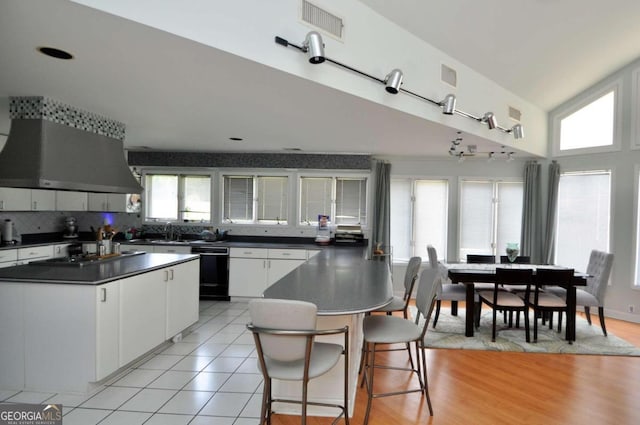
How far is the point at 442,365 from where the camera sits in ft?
11.3

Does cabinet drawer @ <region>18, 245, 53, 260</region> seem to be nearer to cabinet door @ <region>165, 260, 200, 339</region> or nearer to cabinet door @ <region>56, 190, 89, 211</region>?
cabinet door @ <region>56, 190, 89, 211</region>

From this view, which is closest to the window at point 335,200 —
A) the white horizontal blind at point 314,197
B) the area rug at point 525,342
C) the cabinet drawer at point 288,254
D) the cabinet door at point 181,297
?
the white horizontal blind at point 314,197

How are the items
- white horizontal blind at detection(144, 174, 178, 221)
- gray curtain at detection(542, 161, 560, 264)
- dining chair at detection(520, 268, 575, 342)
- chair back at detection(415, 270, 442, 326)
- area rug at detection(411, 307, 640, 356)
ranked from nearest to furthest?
chair back at detection(415, 270, 442, 326) → area rug at detection(411, 307, 640, 356) → dining chair at detection(520, 268, 575, 342) → gray curtain at detection(542, 161, 560, 264) → white horizontal blind at detection(144, 174, 178, 221)

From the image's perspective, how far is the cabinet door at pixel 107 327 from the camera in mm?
2672

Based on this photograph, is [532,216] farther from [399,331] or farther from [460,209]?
[399,331]

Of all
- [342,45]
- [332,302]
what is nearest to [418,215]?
[342,45]

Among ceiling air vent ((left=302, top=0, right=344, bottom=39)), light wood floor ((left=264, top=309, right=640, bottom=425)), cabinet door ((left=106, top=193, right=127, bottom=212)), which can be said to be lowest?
light wood floor ((left=264, top=309, right=640, bottom=425))

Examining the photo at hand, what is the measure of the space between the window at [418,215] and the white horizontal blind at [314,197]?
3.94ft

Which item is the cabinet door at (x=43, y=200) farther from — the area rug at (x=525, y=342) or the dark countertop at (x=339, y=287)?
the area rug at (x=525, y=342)

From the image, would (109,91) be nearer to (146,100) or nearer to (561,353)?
(146,100)

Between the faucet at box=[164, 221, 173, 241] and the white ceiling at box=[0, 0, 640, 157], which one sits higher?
the white ceiling at box=[0, 0, 640, 157]

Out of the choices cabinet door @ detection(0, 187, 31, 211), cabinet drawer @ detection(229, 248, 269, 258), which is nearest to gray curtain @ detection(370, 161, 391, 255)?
cabinet drawer @ detection(229, 248, 269, 258)

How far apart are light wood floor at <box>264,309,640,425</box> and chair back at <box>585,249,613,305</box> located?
0.86 meters

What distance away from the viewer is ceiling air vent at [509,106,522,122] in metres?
4.84
